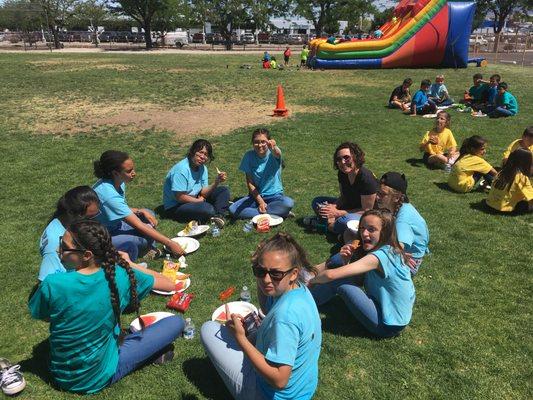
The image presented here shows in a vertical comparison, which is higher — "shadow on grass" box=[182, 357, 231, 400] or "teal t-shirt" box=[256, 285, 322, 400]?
"teal t-shirt" box=[256, 285, 322, 400]

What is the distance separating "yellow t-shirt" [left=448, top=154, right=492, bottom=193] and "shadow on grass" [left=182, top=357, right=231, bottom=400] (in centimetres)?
585

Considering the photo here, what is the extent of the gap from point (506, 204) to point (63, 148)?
9690 millimetres

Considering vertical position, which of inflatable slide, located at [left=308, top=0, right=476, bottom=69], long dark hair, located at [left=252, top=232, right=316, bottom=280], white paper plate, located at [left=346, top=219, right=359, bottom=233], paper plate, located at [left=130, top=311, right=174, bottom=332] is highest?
inflatable slide, located at [left=308, top=0, right=476, bottom=69]

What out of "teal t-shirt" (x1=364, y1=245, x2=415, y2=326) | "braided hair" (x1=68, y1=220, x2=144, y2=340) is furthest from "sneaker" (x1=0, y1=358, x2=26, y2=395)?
"teal t-shirt" (x1=364, y1=245, x2=415, y2=326)

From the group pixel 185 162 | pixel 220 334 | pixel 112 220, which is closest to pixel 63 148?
pixel 185 162

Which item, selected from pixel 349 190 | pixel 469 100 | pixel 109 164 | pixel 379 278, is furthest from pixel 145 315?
pixel 469 100

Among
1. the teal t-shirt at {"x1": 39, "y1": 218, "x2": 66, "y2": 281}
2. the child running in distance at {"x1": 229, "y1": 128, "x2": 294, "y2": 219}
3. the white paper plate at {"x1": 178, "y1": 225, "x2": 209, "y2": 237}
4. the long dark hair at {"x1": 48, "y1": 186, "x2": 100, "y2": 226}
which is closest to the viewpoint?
the teal t-shirt at {"x1": 39, "y1": 218, "x2": 66, "y2": 281}

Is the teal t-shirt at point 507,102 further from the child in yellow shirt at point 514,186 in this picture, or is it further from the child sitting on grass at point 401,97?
the child in yellow shirt at point 514,186

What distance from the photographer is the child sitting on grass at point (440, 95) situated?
1497 centimetres

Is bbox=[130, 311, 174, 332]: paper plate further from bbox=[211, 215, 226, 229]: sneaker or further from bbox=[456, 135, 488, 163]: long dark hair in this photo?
bbox=[456, 135, 488, 163]: long dark hair

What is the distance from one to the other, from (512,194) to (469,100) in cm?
938

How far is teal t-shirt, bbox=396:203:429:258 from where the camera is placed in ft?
14.1

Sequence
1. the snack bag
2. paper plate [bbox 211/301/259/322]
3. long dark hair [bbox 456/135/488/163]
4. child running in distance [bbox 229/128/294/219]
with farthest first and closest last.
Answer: long dark hair [bbox 456/135/488/163], child running in distance [bbox 229/128/294/219], the snack bag, paper plate [bbox 211/301/259/322]

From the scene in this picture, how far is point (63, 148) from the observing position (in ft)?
34.3
